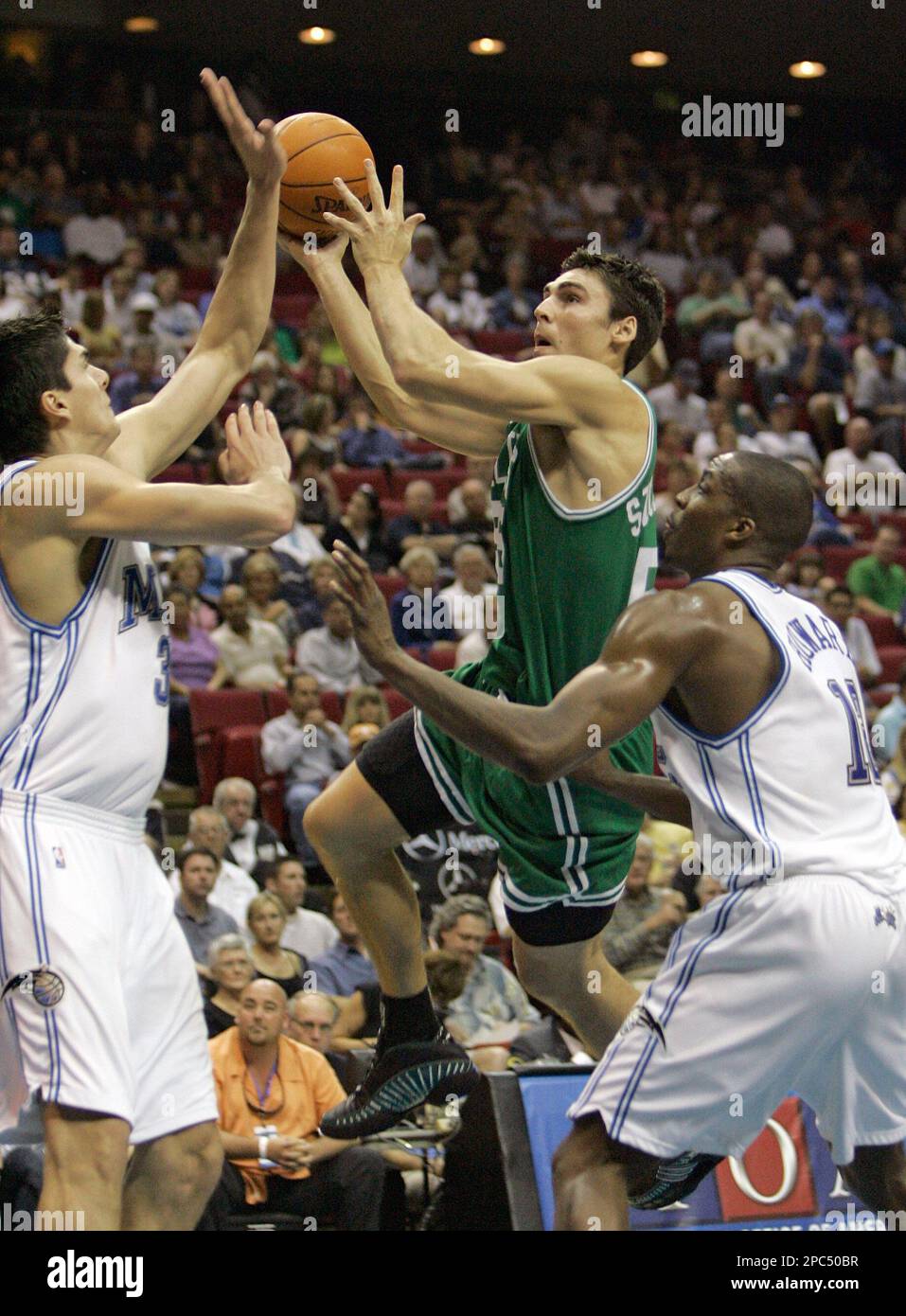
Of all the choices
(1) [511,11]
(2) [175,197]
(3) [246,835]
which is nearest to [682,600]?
(3) [246,835]

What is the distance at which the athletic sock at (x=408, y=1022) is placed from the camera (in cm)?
458

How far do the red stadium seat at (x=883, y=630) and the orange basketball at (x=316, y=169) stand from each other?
24.7 ft

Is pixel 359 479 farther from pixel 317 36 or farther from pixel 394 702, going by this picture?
pixel 317 36

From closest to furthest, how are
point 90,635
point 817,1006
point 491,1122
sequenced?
point 817,1006 < point 90,635 < point 491,1122

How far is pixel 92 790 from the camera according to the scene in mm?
3807

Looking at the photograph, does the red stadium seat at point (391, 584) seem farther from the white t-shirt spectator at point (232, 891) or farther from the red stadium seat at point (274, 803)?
the white t-shirt spectator at point (232, 891)

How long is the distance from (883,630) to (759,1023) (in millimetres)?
8492

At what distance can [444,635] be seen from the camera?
10203 millimetres

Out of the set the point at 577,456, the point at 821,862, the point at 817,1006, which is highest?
the point at 577,456

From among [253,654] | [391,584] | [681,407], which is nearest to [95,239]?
[681,407]

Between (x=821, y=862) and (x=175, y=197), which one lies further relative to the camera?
(x=175, y=197)

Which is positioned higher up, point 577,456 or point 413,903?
point 577,456

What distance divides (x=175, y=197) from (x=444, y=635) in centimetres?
656
